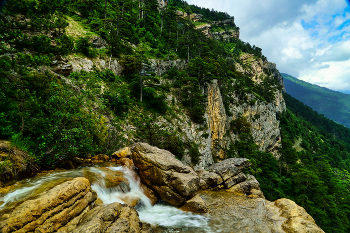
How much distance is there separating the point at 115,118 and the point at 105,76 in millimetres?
8531

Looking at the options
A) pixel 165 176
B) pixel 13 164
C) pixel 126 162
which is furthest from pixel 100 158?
pixel 13 164

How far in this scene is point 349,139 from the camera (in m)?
139

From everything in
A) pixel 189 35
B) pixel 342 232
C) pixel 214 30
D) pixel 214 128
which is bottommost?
pixel 342 232

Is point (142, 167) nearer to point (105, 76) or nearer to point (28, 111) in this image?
point (28, 111)

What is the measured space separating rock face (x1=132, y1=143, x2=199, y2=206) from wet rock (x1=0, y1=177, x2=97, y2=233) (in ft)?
17.8

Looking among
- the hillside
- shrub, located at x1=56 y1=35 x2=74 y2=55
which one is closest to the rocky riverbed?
the hillside

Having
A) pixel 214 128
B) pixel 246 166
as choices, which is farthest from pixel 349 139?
pixel 246 166

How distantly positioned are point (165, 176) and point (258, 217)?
7.19 metres

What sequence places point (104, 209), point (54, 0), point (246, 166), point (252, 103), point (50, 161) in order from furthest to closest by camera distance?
point (252, 103), point (246, 166), point (50, 161), point (54, 0), point (104, 209)

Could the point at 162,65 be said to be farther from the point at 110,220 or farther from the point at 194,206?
the point at 110,220

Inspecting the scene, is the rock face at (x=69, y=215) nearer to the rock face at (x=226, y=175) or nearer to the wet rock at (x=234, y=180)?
the rock face at (x=226, y=175)

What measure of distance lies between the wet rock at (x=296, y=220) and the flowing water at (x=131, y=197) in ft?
16.1

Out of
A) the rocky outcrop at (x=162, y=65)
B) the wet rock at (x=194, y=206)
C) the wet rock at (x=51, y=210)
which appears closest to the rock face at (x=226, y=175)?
the wet rock at (x=194, y=206)

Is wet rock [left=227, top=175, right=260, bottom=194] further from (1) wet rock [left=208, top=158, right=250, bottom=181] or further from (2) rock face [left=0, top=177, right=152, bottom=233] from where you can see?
(2) rock face [left=0, top=177, right=152, bottom=233]
